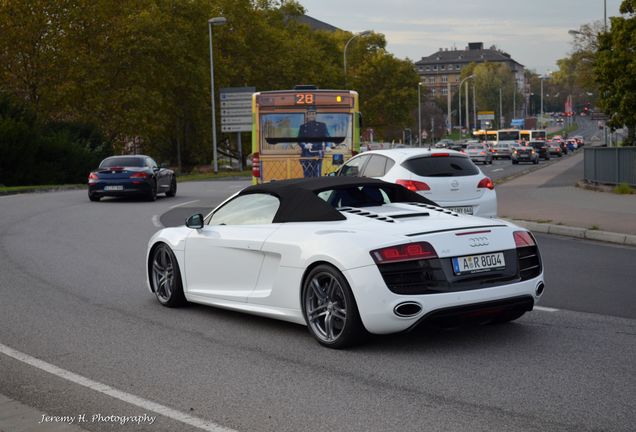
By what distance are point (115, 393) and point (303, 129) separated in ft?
60.3

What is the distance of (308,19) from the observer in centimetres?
19425

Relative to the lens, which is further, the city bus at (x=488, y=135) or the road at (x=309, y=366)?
the city bus at (x=488, y=135)

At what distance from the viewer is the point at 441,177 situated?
51.9ft

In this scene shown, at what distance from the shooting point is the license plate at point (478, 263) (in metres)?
7.30

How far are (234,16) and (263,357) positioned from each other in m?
73.4

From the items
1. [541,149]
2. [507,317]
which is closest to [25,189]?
[507,317]

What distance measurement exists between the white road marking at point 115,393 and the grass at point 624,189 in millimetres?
23304

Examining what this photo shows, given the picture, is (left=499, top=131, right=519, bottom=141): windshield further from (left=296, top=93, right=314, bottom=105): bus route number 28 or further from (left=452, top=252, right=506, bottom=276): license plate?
(left=452, top=252, right=506, bottom=276): license plate

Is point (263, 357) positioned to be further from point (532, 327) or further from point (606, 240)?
point (606, 240)

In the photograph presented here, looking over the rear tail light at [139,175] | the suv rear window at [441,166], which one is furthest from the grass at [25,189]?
the suv rear window at [441,166]

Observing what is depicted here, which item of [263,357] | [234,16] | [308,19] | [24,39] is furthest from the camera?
[308,19]

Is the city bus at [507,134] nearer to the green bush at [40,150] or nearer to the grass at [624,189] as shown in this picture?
the green bush at [40,150]

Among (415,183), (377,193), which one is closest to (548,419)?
(377,193)

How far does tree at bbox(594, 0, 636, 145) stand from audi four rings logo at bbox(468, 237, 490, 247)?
25134 millimetres
